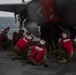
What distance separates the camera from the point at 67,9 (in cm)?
1405

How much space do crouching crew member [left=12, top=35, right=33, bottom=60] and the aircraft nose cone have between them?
207 cm

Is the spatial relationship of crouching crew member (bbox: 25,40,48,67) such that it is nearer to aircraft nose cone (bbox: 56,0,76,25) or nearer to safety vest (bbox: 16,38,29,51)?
safety vest (bbox: 16,38,29,51)

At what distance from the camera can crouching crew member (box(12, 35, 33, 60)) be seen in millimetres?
14006

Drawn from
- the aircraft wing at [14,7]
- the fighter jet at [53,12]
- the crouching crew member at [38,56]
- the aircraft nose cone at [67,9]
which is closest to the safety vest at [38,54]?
the crouching crew member at [38,56]

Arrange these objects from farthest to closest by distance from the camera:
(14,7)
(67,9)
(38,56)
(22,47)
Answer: (14,7)
(22,47)
(67,9)
(38,56)

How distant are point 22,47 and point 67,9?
2989mm

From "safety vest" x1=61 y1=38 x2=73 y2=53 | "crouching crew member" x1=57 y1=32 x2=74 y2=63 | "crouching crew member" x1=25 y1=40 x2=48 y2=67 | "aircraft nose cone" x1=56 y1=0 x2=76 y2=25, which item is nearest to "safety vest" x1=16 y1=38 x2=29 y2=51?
"crouching crew member" x1=25 y1=40 x2=48 y2=67

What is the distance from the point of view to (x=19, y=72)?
11.5 m

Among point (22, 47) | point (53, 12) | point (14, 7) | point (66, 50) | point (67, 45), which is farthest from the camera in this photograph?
point (14, 7)

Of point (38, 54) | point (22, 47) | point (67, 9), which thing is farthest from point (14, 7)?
point (38, 54)

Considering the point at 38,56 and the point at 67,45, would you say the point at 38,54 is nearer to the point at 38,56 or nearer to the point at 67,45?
the point at 38,56

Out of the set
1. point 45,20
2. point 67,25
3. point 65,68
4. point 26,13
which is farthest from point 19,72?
point 26,13

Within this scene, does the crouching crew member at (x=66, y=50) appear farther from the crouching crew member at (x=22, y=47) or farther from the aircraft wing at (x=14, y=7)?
the aircraft wing at (x=14, y=7)

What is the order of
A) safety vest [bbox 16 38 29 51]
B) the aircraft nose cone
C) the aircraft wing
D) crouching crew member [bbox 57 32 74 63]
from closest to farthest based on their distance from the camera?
crouching crew member [bbox 57 32 74 63] → the aircraft nose cone → safety vest [bbox 16 38 29 51] → the aircraft wing
